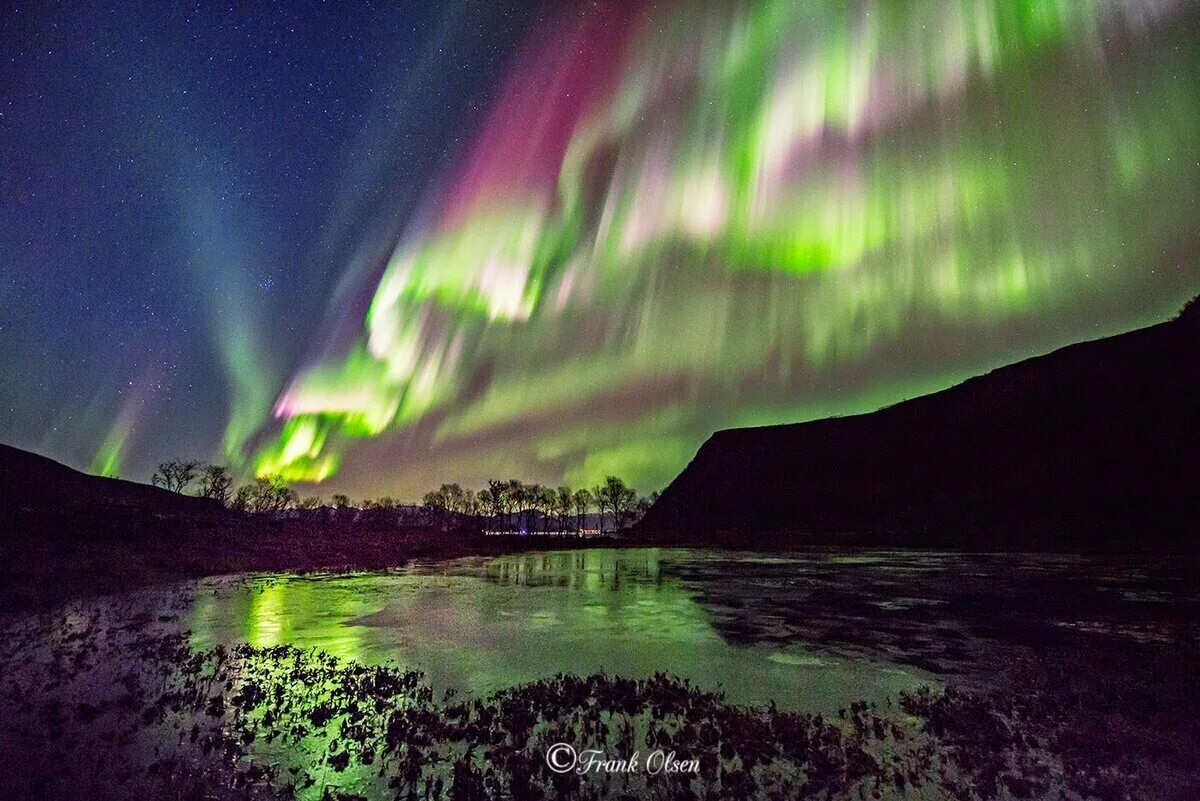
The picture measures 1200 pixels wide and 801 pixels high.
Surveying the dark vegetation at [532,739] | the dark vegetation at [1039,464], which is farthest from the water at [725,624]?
the dark vegetation at [1039,464]

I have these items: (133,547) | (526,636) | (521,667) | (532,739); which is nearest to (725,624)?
(526,636)

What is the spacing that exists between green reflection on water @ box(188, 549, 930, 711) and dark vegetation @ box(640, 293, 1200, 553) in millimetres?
88120

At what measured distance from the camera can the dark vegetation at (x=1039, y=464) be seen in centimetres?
10244

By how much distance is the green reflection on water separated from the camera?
1652 cm

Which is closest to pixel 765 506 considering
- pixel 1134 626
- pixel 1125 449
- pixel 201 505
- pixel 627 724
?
pixel 1125 449

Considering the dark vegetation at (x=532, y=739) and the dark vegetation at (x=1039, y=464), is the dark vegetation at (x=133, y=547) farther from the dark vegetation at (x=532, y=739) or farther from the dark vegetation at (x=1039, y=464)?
the dark vegetation at (x=1039, y=464)

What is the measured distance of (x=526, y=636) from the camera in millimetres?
23797

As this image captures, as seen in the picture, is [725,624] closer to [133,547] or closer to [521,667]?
[521,667]

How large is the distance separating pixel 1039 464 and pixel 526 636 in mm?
145399

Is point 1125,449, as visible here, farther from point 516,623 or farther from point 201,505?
point 201,505

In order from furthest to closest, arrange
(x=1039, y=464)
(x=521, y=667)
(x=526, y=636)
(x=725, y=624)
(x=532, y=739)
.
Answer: (x=1039, y=464)
(x=725, y=624)
(x=526, y=636)
(x=521, y=667)
(x=532, y=739)

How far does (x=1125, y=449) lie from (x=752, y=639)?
134298 mm

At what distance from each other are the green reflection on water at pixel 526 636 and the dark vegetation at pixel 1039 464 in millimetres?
88120

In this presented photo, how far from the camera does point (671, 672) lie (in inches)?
697
